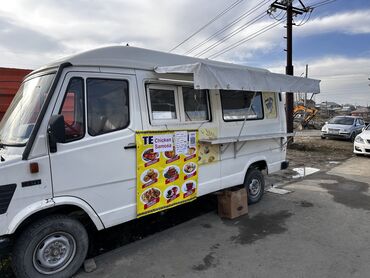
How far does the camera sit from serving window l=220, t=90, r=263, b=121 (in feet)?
Answer: 16.6

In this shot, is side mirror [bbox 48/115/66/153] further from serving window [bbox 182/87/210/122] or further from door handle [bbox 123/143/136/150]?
serving window [bbox 182/87/210/122]

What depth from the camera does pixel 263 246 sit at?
4086mm

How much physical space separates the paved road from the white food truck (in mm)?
588

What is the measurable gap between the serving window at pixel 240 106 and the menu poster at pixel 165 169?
96 cm

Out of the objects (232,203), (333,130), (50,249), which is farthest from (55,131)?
(333,130)

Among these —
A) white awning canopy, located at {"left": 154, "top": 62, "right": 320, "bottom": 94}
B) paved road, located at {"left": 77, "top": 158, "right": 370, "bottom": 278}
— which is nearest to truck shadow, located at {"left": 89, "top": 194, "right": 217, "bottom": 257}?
paved road, located at {"left": 77, "top": 158, "right": 370, "bottom": 278}

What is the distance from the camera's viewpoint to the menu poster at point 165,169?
12.6 feet

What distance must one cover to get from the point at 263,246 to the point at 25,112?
3.60 m

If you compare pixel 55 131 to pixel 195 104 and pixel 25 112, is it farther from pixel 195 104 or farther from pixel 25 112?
pixel 195 104

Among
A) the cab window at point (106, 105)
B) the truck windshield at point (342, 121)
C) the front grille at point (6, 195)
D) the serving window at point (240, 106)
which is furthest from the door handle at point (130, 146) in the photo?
the truck windshield at point (342, 121)

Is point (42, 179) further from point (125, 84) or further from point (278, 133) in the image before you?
point (278, 133)

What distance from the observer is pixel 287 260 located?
145 inches

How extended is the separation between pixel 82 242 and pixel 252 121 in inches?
145

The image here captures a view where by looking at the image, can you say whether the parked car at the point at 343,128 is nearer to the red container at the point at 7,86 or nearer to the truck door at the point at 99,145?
the truck door at the point at 99,145
